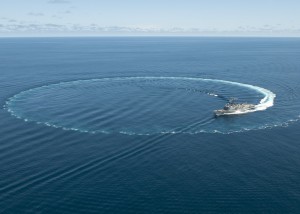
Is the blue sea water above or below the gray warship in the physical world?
below

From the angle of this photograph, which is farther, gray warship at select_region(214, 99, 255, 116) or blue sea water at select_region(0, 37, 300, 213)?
gray warship at select_region(214, 99, 255, 116)

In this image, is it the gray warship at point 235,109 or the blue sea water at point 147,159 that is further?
the gray warship at point 235,109

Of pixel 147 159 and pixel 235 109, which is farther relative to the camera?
pixel 235 109

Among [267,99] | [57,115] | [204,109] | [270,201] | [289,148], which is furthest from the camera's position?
[267,99]

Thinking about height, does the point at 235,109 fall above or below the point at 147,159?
above

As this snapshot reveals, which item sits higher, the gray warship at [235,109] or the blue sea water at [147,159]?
the gray warship at [235,109]

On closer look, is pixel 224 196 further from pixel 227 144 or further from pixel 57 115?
pixel 57 115

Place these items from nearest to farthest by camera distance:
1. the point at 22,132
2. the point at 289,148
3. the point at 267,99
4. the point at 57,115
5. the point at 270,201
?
the point at 270,201 → the point at 289,148 → the point at 22,132 → the point at 57,115 → the point at 267,99

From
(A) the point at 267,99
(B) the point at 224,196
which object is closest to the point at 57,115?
(B) the point at 224,196
